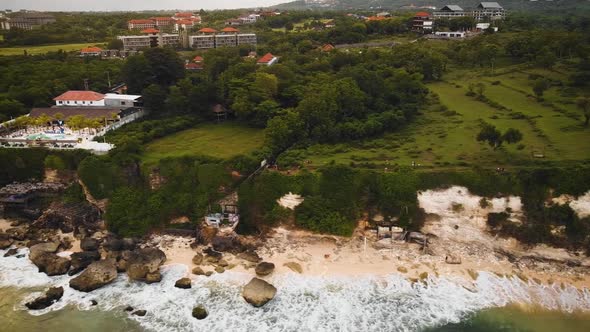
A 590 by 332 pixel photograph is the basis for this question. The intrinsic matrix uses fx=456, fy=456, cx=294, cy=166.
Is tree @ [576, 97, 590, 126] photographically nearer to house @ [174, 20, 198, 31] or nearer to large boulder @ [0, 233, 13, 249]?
large boulder @ [0, 233, 13, 249]

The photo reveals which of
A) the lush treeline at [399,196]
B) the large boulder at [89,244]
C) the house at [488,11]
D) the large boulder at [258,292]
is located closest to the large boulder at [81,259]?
the large boulder at [89,244]

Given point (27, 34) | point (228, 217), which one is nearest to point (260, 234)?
point (228, 217)

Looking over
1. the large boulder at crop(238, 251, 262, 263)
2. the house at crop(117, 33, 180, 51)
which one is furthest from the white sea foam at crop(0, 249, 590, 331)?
the house at crop(117, 33, 180, 51)

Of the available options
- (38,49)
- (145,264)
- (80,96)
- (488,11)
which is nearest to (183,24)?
(38,49)

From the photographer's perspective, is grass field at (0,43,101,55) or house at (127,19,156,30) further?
house at (127,19,156,30)

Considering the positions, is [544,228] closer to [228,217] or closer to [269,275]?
[269,275]

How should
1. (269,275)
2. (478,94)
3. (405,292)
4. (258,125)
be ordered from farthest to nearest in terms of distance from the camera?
1. (478,94)
2. (258,125)
3. (269,275)
4. (405,292)

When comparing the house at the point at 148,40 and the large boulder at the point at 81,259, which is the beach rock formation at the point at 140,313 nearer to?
the large boulder at the point at 81,259
